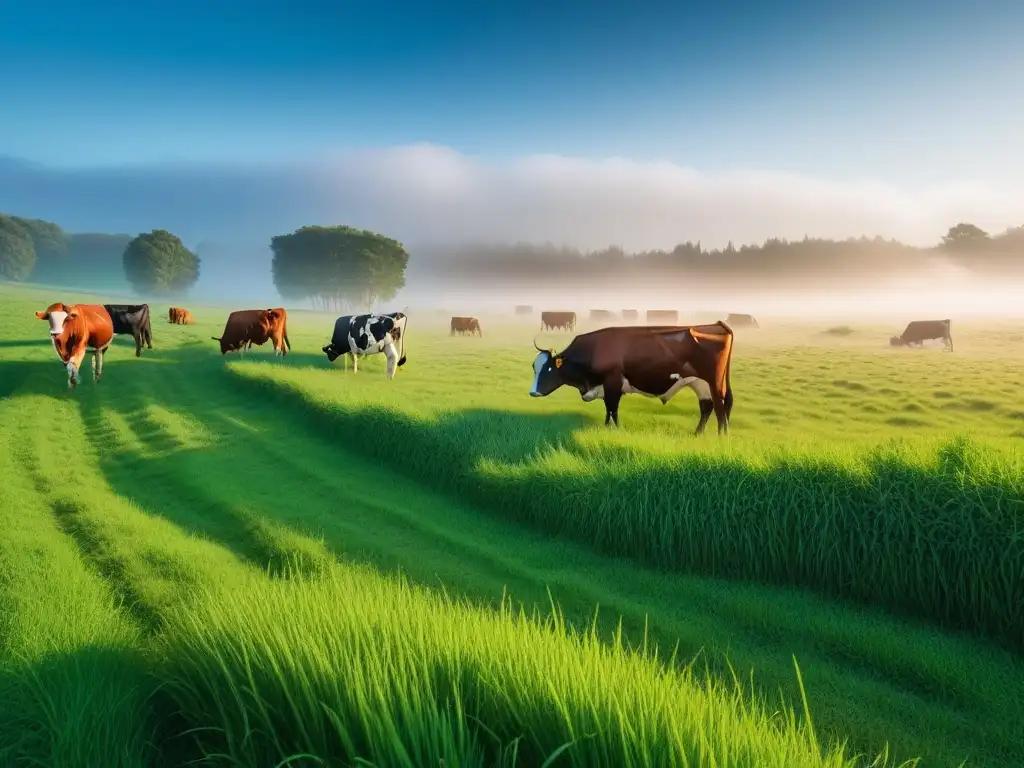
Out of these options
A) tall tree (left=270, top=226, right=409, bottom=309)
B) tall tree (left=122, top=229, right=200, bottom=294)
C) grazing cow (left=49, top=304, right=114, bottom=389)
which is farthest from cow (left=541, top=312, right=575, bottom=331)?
tall tree (left=122, top=229, right=200, bottom=294)

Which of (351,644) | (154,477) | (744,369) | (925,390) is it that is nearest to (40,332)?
(154,477)

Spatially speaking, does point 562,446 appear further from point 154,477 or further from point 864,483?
point 154,477

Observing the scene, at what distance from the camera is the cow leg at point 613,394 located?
10.2m

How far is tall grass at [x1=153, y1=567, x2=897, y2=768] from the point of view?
1903 millimetres

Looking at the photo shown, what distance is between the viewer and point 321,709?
7.16ft

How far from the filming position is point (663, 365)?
1008 cm

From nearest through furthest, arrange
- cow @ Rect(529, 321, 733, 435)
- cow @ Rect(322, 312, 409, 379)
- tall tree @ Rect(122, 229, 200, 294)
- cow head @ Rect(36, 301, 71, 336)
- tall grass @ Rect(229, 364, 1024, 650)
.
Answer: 1. tall grass @ Rect(229, 364, 1024, 650)
2. cow @ Rect(529, 321, 733, 435)
3. cow head @ Rect(36, 301, 71, 336)
4. cow @ Rect(322, 312, 409, 379)
5. tall tree @ Rect(122, 229, 200, 294)

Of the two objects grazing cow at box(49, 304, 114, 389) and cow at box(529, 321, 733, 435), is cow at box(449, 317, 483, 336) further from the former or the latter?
cow at box(529, 321, 733, 435)

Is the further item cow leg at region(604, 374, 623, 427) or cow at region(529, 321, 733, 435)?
cow leg at region(604, 374, 623, 427)

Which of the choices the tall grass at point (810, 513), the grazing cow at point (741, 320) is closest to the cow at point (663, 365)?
the tall grass at point (810, 513)

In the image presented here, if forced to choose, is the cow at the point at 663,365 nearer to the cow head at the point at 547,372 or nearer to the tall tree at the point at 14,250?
the cow head at the point at 547,372

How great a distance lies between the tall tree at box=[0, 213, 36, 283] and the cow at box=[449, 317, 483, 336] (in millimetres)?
66507

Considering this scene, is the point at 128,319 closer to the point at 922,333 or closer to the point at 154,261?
the point at 922,333

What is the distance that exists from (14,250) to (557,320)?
235 ft
